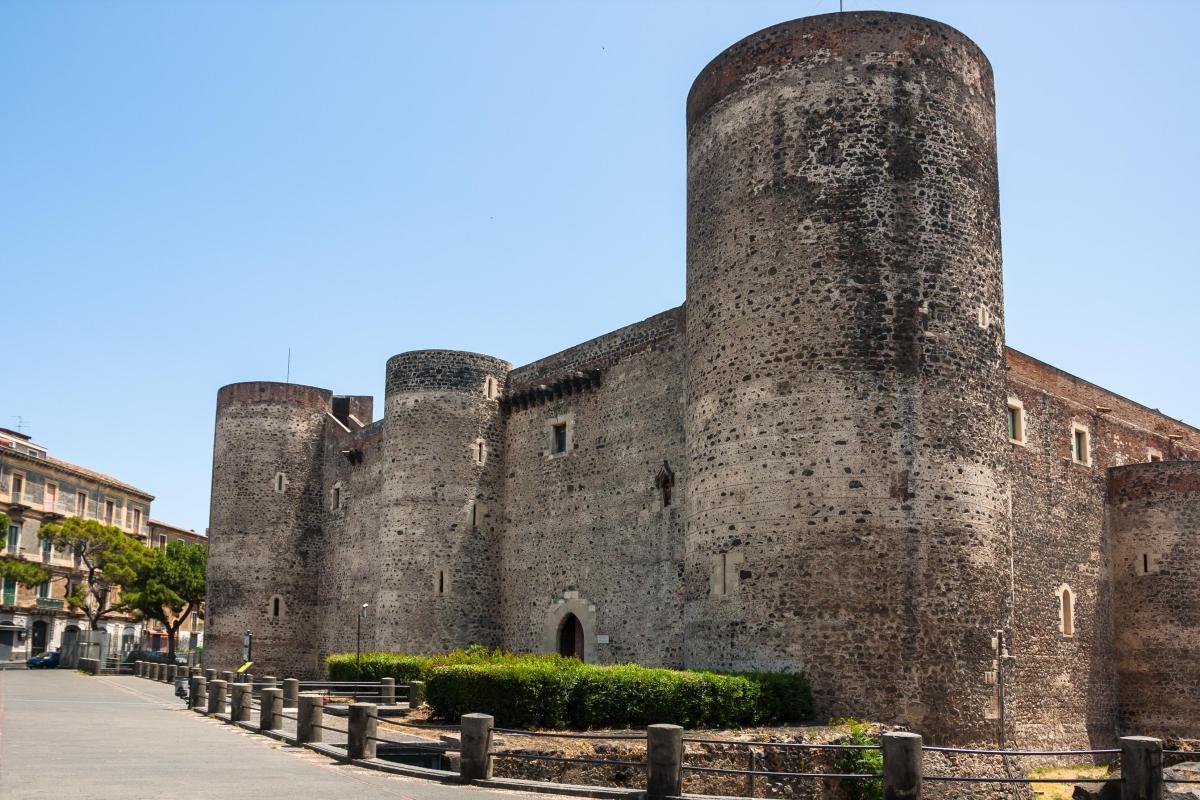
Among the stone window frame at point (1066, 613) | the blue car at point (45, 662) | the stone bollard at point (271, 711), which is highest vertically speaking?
the stone window frame at point (1066, 613)

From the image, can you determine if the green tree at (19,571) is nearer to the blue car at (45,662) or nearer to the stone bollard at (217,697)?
the blue car at (45,662)

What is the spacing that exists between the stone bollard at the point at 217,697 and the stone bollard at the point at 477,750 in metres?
11.7

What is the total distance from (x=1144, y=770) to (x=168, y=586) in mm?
46895

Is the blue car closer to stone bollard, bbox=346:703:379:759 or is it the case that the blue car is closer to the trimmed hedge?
the trimmed hedge

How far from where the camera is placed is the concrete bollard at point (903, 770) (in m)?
11.0

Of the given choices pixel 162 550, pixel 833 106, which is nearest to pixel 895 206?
pixel 833 106

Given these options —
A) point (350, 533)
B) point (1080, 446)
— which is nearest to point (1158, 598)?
point (1080, 446)

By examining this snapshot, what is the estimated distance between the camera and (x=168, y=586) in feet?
166

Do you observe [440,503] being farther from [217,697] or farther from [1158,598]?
[1158,598]

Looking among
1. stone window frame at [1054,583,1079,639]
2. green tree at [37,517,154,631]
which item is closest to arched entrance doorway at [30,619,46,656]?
green tree at [37,517,154,631]

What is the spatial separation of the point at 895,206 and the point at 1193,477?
40.0 feet

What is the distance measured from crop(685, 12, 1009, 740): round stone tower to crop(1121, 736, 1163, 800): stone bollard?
610 centimetres

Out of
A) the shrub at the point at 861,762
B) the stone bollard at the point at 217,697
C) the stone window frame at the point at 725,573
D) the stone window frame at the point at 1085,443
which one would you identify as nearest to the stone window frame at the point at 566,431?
the stone window frame at the point at 725,573

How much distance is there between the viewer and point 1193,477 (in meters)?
25.7
